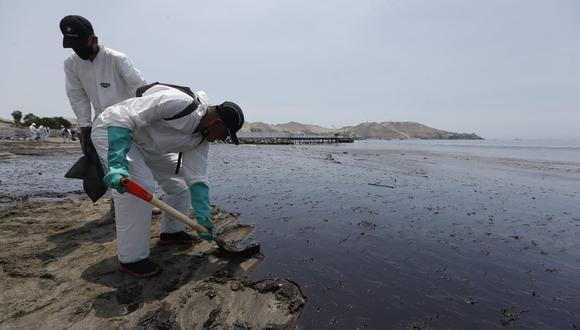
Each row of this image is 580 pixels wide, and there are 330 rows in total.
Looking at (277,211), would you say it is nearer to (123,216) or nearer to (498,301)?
(123,216)

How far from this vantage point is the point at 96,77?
4465 mm

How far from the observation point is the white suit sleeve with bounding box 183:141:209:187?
390 cm

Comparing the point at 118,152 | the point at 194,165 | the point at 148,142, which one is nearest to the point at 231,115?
the point at 194,165

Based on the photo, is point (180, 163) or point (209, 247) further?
point (209, 247)

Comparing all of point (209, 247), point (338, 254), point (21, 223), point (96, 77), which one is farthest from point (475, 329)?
point (21, 223)

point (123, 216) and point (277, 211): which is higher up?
point (123, 216)

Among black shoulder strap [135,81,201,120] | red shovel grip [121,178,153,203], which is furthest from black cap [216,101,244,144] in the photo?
red shovel grip [121,178,153,203]

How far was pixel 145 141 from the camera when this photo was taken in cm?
369

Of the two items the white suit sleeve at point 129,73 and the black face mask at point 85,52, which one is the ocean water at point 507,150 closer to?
the white suit sleeve at point 129,73

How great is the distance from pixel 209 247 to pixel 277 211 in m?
2.79

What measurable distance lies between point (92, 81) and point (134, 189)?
2498mm

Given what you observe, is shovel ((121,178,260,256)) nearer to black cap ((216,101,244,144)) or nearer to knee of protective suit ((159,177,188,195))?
knee of protective suit ((159,177,188,195))

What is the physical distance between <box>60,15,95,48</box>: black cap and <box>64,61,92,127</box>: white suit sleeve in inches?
26.4

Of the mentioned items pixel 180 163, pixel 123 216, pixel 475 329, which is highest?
pixel 180 163
